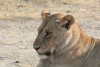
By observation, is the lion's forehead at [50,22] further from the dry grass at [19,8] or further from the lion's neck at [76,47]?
the dry grass at [19,8]

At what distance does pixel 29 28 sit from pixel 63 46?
18.0ft

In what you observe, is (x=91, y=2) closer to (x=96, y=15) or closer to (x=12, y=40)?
(x=96, y=15)

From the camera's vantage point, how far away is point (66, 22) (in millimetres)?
3047

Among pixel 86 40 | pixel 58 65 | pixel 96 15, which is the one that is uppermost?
pixel 86 40

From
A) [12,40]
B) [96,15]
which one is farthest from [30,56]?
[96,15]

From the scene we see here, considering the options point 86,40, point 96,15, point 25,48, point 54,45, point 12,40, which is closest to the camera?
point 54,45

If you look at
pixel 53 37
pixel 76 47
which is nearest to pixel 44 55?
pixel 53 37

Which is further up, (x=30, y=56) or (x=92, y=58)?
(x=92, y=58)

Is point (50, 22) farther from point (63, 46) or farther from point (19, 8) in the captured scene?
point (19, 8)

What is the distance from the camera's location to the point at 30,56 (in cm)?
573

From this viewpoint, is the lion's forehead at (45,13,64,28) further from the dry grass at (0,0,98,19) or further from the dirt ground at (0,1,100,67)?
the dry grass at (0,0,98,19)

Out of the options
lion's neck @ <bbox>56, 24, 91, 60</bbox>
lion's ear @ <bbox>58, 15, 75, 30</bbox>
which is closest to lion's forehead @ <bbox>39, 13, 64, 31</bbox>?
lion's ear @ <bbox>58, 15, 75, 30</bbox>

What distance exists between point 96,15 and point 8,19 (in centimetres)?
411

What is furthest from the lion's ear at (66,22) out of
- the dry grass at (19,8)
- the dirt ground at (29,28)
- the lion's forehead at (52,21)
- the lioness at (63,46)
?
the dry grass at (19,8)
